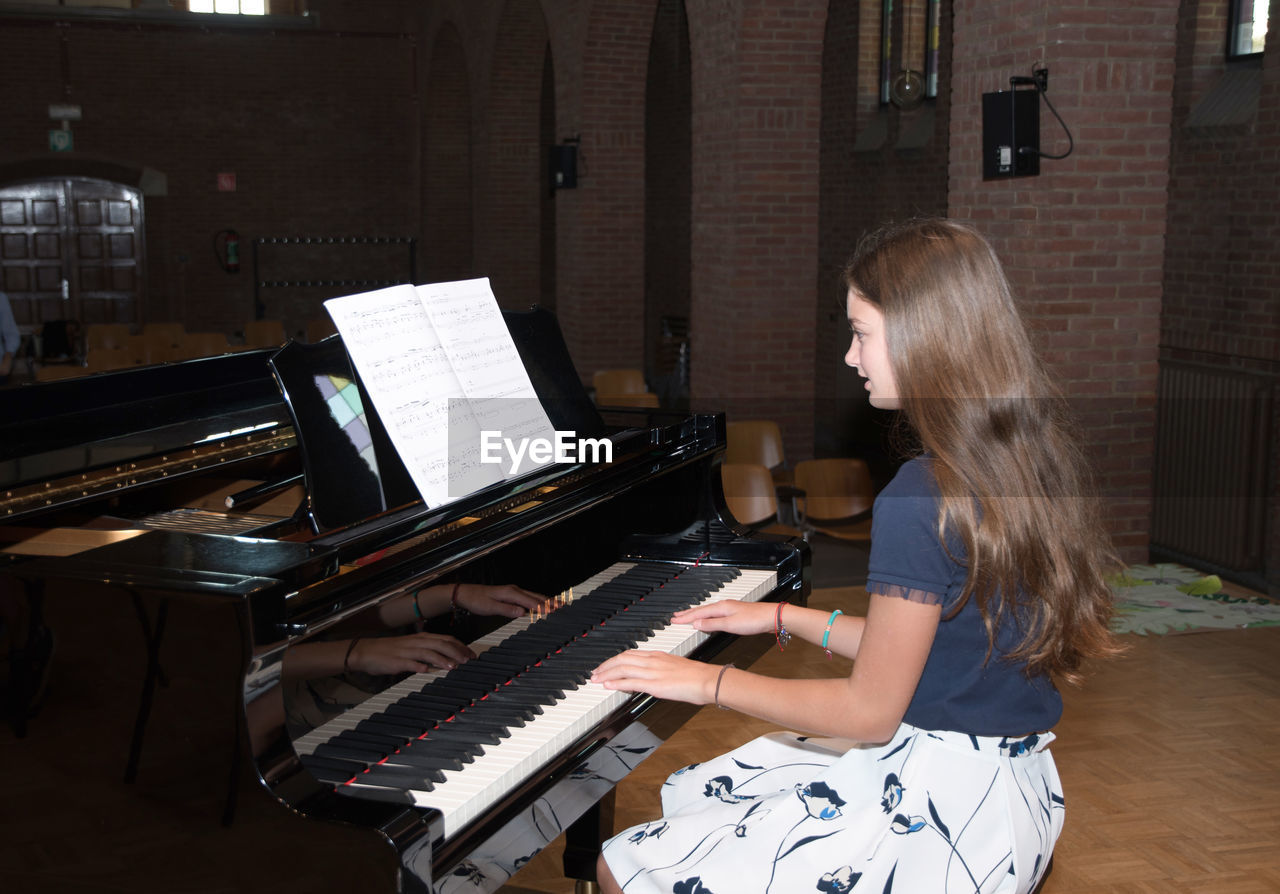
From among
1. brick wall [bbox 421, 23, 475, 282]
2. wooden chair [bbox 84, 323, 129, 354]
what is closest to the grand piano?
wooden chair [bbox 84, 323, 129, 354]

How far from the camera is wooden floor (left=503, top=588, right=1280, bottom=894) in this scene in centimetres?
323

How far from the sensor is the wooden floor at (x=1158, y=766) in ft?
10.6

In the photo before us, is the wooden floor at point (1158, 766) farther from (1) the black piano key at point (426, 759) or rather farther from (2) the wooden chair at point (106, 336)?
(2) the wooden chair at point (106, 336)

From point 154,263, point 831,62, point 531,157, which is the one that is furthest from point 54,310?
point 831,62

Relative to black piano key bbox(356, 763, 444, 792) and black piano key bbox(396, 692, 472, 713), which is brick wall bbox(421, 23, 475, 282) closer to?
black piano key bbox(396, 692, 472, 713)

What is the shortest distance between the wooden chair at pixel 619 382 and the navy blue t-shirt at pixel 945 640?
234 inches

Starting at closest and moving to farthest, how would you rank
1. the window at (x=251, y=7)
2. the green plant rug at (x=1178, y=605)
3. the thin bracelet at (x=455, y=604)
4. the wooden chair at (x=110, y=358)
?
the thin bracelet at (x=455, y=604)
the green plant rug at (x=1178, y=605)
the wooden chair at (x=110, y=358)
the window at (x=251, y=7)

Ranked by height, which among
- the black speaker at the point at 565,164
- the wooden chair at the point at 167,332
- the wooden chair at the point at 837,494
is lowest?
the wooden chair at the point at 837,494

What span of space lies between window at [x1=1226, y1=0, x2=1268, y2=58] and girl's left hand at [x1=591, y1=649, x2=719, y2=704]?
6957 millimetres

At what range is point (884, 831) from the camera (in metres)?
1.82

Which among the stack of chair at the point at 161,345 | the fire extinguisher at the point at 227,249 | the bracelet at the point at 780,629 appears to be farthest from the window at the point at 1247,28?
the fire extinguisher at the point at 227,249

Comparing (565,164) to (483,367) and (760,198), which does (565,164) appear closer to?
(760,198)

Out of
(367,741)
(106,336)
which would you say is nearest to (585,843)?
(367,741)

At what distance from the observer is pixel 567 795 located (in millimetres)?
2033
